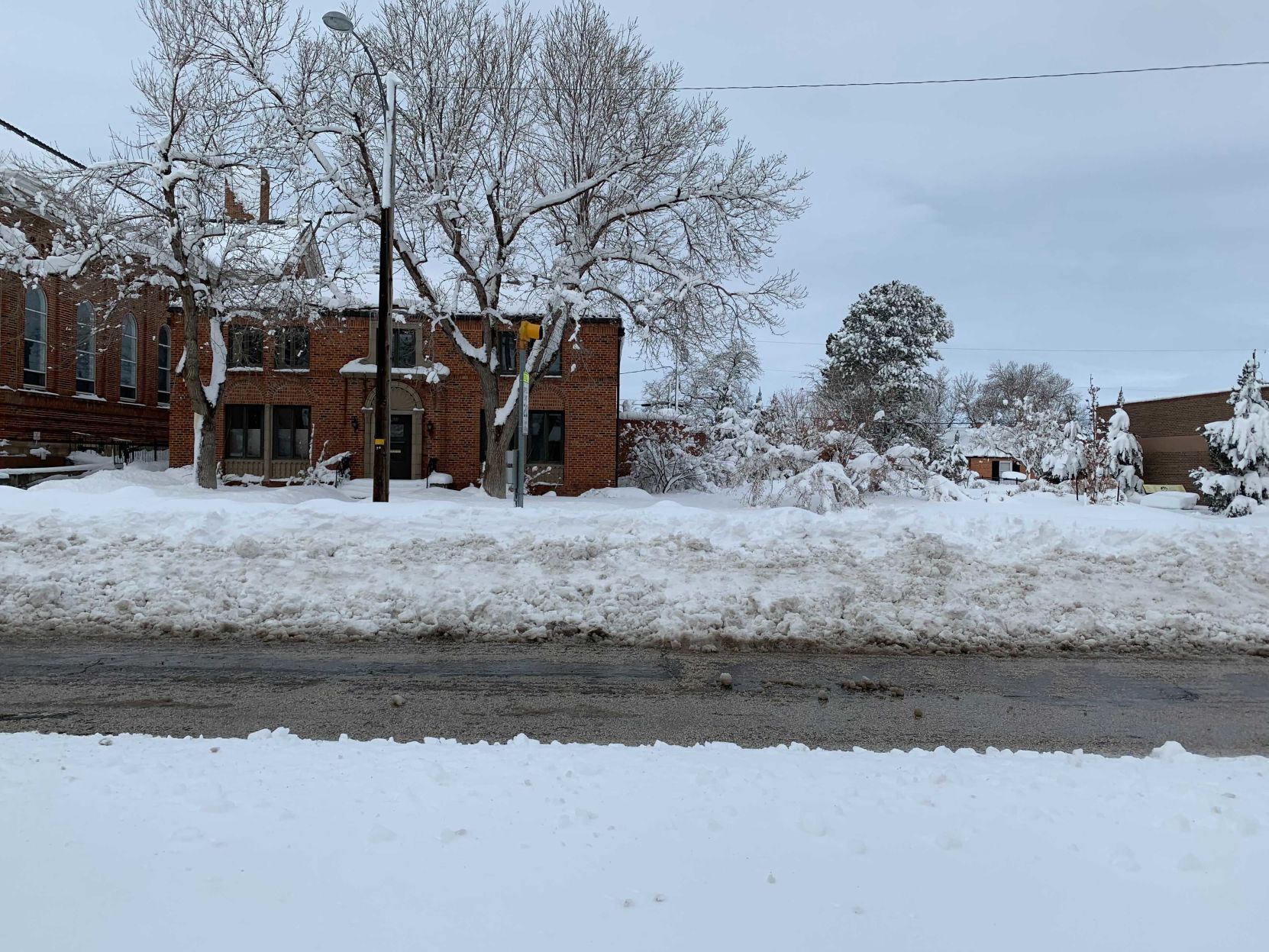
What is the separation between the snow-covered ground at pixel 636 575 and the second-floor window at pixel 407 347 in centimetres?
1668

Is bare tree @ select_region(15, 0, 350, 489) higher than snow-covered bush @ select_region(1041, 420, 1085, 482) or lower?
higher

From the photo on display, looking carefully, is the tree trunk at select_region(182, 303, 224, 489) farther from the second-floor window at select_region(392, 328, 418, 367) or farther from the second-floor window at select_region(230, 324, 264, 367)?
the second-floor window at select_region(392, 328, 418, 367)

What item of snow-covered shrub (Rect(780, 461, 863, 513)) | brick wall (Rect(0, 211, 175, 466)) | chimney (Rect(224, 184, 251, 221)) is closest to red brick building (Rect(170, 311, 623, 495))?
brick wall (Rect(0, 211, 175, 466))

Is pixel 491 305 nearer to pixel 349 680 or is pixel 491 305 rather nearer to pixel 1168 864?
pixel 349 680

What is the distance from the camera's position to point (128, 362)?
111 feet

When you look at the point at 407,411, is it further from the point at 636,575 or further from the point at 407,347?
the point at 636,575

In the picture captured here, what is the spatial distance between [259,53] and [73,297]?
16.7 meters

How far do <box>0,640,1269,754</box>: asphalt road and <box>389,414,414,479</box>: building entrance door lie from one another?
67.7 ft

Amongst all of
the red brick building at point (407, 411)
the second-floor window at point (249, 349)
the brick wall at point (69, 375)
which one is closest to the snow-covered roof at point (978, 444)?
the red brick building at point (407, 411)

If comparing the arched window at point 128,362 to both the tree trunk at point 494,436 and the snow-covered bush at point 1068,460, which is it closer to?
the tree trunk at point 494,436

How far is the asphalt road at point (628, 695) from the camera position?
512 cm

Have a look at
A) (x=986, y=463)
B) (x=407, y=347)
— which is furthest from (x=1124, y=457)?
(x=986, y=463)

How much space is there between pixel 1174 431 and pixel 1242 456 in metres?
12.6

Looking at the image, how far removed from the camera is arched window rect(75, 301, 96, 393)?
97.3 ft
